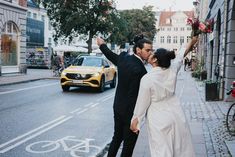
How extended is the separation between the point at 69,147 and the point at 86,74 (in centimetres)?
1069

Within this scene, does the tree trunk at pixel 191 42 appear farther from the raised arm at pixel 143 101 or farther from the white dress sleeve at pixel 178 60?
the raised arm at pixel 143 101

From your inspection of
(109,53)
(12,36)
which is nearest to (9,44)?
(12,36)

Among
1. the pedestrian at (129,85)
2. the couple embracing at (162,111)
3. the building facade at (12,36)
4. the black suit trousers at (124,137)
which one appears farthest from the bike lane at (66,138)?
the building facade at (12,36)

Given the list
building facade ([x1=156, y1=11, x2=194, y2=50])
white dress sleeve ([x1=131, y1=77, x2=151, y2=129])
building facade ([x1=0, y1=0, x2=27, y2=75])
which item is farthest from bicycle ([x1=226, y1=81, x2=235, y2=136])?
building facade ([x1=156, y1=11, x2=194, y2=50])

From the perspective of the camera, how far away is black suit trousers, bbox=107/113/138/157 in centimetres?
532

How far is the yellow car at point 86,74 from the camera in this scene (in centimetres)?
1808

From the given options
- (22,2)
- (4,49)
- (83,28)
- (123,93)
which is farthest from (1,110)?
(83,28)

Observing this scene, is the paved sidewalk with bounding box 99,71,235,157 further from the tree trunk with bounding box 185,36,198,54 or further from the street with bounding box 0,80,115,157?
the tree trunk with bounding box 185,36,198,54

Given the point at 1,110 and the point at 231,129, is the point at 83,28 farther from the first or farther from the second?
the point at 231,129

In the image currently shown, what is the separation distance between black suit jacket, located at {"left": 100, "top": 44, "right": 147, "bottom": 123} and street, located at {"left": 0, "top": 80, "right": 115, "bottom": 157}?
2.03 meters

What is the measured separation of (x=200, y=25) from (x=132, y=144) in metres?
1.72

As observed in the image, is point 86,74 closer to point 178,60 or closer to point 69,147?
point 69,147

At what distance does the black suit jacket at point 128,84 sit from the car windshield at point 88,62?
14.0 meters

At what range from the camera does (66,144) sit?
7.79m
